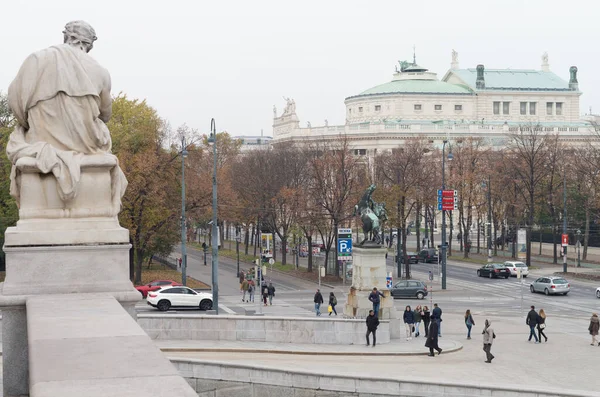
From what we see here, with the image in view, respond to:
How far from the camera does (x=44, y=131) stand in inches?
436

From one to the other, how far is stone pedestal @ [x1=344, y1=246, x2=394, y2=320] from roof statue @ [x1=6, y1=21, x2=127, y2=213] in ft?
69.7

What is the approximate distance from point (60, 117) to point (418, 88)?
132 m

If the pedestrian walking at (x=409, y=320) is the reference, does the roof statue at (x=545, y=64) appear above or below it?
above

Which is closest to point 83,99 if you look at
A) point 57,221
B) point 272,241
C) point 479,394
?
point 57,221

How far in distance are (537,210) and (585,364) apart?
57.0 m

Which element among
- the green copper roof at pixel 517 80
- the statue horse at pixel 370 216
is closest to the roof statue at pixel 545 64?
the green copper roof at pixel 517 80

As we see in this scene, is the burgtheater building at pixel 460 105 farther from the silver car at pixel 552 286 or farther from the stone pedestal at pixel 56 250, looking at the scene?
the stone pedestal at pixel 56 250

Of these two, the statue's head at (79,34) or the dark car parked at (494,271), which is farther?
the dark car parked at (494,271)

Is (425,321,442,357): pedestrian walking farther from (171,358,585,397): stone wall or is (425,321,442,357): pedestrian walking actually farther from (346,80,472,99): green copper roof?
(346,80,472,99): green copper roof

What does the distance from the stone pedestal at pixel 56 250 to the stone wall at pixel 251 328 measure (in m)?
12.4

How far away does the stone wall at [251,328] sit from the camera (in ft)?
77.5

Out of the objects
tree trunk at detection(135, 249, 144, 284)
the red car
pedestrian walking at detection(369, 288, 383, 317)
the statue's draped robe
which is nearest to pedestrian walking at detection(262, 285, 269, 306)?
the red car

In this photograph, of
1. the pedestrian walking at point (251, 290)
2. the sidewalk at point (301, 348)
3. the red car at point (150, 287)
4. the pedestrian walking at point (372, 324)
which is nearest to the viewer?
the sidewalk at point (301, 348)

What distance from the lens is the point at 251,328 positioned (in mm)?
24328
